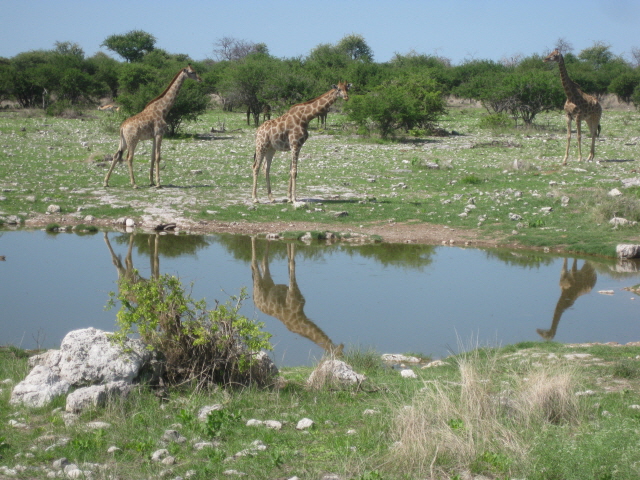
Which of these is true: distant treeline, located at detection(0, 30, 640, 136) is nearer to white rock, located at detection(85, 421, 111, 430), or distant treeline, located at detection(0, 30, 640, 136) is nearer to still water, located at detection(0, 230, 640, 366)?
still water, located at detection(0, 230, 640, 366)

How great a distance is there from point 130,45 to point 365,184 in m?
69.8

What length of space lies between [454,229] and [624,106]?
1779 inches

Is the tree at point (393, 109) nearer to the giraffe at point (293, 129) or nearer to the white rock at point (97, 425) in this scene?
the giraffe at point (293, 129)

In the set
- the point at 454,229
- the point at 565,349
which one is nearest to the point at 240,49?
the point at 454,229

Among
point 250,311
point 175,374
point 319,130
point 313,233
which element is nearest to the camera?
point 175,374

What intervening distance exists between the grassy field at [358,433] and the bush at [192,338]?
224 mm

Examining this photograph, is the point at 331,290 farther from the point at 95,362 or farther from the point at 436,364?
the point at 95,362

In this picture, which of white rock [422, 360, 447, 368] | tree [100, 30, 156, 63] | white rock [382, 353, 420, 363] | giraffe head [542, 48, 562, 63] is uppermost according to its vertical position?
tree [100, 30, 156, 63]

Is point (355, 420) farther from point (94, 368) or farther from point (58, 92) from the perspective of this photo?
point (58, 92)

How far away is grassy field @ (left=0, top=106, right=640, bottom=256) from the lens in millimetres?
16703

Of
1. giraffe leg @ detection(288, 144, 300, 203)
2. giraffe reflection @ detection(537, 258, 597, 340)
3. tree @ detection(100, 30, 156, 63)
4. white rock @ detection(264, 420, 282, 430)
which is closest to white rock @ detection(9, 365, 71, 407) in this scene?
white rock @ detection(264, 420, 282, 430)

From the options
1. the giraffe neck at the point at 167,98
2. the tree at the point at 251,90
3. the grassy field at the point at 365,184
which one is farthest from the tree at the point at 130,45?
the giraffe neck at the point at 167,98

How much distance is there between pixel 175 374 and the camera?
671cm

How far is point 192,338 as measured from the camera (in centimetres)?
673
